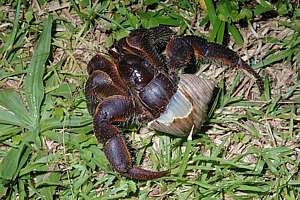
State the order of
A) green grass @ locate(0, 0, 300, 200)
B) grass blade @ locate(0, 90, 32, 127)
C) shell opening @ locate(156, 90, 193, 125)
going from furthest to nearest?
grass blade @ locate(0, 90, 32, 127) < green grass @ locate(0, 0, 300, 200) < shell opening @ locate(156, 90, 193, 125)

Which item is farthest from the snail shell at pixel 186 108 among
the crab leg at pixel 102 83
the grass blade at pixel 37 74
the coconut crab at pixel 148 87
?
the grass blade at pixel 37 74

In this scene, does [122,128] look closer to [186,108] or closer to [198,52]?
[186,108]

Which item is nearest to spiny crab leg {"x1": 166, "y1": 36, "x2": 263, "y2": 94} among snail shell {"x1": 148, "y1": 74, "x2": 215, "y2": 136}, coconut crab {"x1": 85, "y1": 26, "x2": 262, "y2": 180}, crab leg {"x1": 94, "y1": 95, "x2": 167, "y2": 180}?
coconut crab {"x1": 85, "y1": 26, "x2": 262, "y2": 180}

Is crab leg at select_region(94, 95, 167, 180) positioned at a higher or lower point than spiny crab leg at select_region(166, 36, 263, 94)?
lower

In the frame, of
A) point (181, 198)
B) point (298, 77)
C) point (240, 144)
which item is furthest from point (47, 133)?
point (298, 77)

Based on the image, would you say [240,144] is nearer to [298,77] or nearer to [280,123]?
[280,123]

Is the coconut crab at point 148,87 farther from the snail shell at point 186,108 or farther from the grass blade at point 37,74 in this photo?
the grass blade at point 37,74

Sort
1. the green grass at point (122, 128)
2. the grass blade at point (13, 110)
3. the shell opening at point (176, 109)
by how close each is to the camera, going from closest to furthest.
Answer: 1. the shell opening at point (176, 109)
2. the green grass at point (122, 128)
3. the grass blade at point (13, 110)

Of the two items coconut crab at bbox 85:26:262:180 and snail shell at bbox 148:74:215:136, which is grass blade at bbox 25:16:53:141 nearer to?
coconut crab at bbox 85:26:262:180
